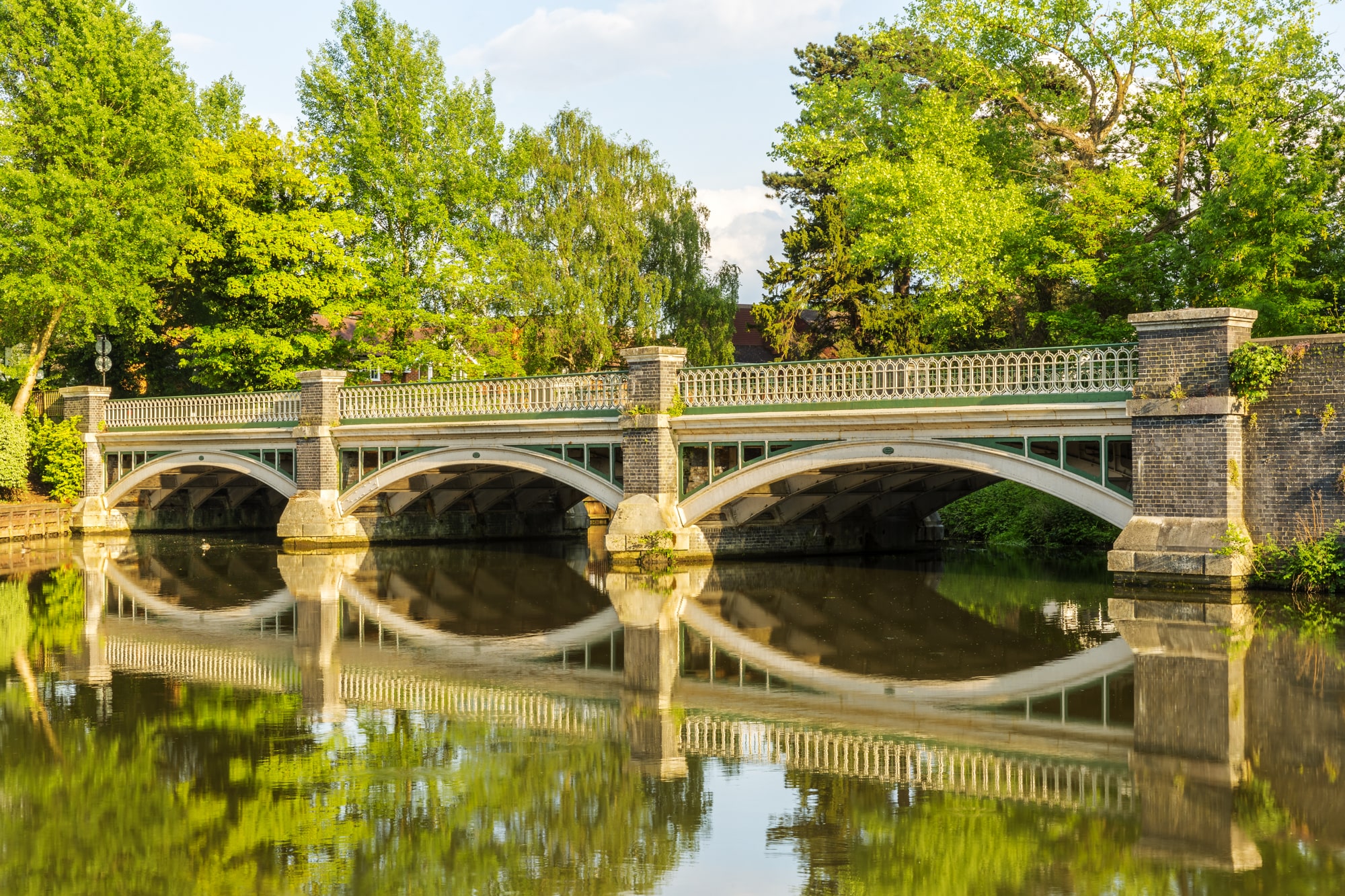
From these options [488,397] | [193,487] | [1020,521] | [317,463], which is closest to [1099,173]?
[1020,521]

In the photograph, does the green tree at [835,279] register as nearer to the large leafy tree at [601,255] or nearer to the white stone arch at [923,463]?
Answer: the large leafy tree at [601,255]

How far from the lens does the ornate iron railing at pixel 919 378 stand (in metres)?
20.5

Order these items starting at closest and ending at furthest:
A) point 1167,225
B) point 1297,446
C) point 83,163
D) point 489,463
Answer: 1. point 1297,446
2. point 489,463
3. point 1167,225
4. point 83,163

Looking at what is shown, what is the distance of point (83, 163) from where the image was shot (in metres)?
37.8

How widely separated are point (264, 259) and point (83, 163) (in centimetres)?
583

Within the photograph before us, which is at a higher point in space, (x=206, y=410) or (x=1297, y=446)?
(x=206, y=410)

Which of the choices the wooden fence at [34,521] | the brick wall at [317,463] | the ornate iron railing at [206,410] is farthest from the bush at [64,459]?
the brick wall at [317,463]

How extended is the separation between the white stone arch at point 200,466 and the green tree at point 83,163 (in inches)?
197

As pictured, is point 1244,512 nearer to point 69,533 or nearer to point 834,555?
point 834,555

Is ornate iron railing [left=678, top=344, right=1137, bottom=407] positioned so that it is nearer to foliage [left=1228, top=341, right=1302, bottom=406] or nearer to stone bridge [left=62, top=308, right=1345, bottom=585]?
stone bridge [left=62, top=308, right=1345, bottom=585]

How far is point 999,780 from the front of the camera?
9.64 meters

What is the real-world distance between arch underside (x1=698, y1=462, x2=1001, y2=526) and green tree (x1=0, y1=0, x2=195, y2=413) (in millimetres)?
20686

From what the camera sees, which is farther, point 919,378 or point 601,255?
point 601,255

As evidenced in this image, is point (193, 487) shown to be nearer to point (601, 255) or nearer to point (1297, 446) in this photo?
point (601, 255)
